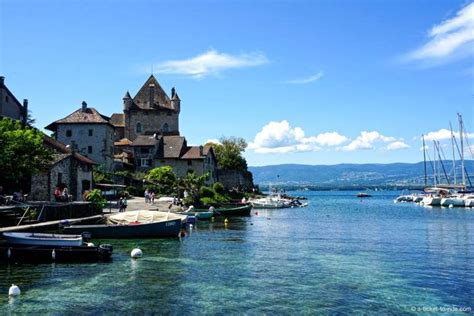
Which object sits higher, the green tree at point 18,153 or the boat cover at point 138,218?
the green tree at point 18,153

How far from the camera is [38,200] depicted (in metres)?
47.6

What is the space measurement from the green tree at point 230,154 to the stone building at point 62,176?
5941 centimetres

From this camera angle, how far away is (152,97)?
361 feet

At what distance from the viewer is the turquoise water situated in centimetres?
2036

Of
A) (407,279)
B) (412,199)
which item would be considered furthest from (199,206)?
(412,199)

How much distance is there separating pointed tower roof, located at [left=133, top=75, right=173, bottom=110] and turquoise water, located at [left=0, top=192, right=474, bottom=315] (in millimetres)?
70677

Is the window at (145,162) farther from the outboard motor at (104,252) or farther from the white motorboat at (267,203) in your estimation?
the outboard motor at (104,252)

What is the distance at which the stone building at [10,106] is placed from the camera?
2303 inches

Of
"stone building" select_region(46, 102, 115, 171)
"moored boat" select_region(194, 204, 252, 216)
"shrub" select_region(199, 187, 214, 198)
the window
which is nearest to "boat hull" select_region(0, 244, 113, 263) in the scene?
"moored boat" select_region(194, 204, 252, 216)

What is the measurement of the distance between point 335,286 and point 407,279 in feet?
15.3

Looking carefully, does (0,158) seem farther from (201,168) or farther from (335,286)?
(201,168)

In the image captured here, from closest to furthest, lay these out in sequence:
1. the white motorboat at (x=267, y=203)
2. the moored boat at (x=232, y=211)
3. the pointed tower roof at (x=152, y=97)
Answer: the moored boat at (x=232, y=211) → the white motorboat at (x=267, y=203) → the pointed tower roof at (x=152, y=97)

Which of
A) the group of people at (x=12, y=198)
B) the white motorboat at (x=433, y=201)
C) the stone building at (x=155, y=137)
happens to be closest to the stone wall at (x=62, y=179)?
the group of people at (x=12, y=198)

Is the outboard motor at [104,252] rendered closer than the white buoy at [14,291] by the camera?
No
